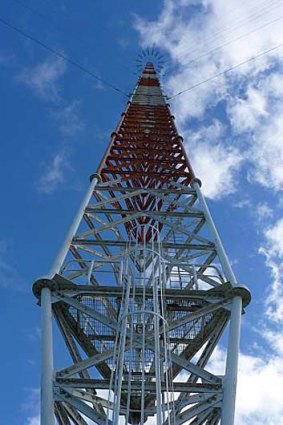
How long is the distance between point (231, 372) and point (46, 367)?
10.0 feet

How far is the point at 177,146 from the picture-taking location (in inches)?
1008

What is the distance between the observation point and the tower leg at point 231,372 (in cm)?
1064

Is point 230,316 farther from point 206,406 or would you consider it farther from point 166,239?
point 166,239

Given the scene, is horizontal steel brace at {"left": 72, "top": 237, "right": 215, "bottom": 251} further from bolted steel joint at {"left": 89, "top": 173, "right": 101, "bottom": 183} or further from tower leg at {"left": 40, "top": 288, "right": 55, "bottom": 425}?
bolted steel joint at {"left": 89, "top": 173, "right": 101, "bottom": 183}

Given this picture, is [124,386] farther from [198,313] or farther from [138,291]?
[198,313]

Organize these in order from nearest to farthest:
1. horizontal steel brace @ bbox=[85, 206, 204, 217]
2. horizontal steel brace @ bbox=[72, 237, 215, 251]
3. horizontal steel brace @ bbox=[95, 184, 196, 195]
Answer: horizontal steel brace @ bbox=[72, 237, 215, 251]
horizontal steel brace @ bbox=[85, 206, 204, 217]
horizontal steel brace @ bbox=[95, 184, 196, 195]

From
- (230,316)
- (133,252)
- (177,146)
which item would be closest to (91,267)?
(133,252)

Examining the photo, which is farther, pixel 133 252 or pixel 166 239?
pixel 166 239

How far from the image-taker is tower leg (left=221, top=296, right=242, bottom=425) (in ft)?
34.9

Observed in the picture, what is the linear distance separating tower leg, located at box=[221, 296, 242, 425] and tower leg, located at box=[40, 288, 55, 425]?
269 cm

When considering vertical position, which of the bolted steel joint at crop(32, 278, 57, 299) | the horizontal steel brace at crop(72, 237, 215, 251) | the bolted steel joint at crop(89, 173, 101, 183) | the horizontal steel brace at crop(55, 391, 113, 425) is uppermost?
the bolted steel joint at crop(89, 173, 101, 183)

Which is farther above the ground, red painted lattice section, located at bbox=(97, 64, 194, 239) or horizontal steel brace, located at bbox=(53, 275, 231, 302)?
red painted lattice section, located at bbox=(97, 64, 194, 239)

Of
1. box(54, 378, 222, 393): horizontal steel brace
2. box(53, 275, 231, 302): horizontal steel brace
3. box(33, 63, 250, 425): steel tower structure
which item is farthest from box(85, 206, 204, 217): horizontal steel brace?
box(54, 378, 222, 393): horizontal steel brace

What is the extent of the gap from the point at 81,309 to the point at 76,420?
6.85ft
